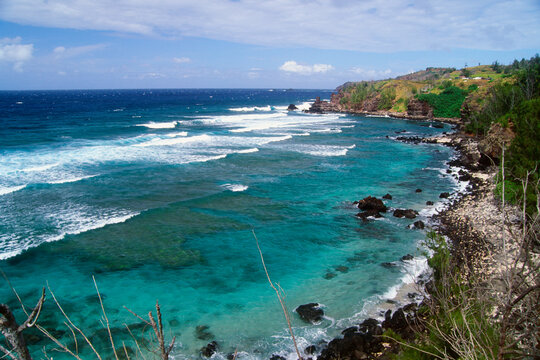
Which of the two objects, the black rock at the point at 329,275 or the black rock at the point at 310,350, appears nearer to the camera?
the black rock at the point at 310,350

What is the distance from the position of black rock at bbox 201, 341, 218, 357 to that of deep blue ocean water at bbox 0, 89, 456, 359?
30 centimetres

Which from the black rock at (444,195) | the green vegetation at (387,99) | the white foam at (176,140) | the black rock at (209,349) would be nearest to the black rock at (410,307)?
the black rock at (209,349)

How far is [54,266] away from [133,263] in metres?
3.64

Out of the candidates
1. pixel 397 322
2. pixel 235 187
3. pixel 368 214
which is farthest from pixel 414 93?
pixel 397 322

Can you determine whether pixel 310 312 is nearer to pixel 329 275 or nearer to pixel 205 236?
pixel 329 275

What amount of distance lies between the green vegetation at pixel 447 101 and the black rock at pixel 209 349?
253 feet

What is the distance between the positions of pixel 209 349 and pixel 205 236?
9.14 meters

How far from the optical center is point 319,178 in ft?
106

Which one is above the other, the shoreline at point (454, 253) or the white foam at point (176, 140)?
the white foam at point (176, 140)

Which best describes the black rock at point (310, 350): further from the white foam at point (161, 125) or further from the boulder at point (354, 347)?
the white foam at point (161, 125)

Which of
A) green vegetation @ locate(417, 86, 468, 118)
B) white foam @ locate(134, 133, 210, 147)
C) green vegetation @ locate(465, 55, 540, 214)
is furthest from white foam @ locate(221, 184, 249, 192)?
green vegetation @ locate(417, 86, 468, 118)

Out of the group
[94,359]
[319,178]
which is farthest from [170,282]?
[319,178]

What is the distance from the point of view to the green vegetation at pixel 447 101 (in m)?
76.5

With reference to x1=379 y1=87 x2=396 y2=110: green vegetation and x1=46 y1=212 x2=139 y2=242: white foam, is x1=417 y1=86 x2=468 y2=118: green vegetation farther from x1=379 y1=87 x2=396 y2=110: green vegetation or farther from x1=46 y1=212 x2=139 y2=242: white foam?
x1=46 y1=212 x2=139 y2=242: white foam
